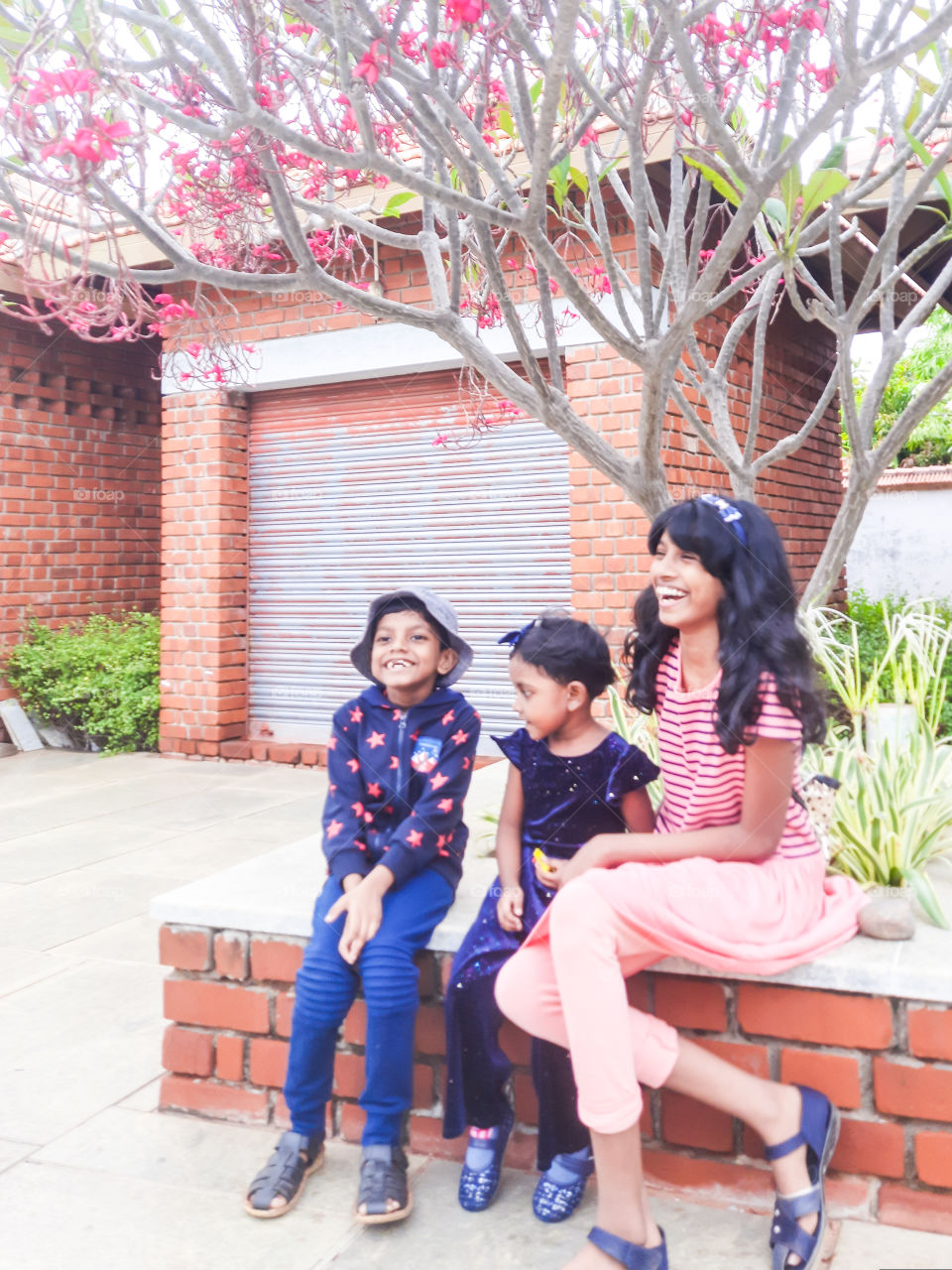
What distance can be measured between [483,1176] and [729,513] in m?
1.39

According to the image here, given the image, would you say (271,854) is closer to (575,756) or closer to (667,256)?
(575,756)

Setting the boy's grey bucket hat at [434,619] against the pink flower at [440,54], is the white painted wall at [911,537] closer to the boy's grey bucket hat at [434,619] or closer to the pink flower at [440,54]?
the boy's grey bucket hat at [434,619]

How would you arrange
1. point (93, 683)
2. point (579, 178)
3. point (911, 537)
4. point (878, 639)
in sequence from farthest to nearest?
point (911, 537), point (93, 683), point (878, 639), point (579, 178)

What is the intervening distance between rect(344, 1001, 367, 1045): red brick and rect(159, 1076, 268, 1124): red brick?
0.87 ft

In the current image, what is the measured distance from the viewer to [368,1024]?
2.19m

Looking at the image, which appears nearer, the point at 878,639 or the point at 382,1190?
the point at 382,1190

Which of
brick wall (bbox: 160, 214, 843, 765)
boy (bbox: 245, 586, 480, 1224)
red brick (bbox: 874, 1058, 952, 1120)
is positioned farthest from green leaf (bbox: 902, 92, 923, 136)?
brick wall (bbox: 160, 214, 843, 765)

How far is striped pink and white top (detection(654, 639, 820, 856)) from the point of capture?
2.04 meters

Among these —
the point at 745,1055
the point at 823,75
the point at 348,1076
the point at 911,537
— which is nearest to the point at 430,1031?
the point at 348,1076

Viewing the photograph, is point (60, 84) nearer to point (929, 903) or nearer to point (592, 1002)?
point (592, 1002)

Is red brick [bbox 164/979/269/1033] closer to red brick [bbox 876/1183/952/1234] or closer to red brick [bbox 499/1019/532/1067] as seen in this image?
red brick [bbox 499/1019/532/1067]

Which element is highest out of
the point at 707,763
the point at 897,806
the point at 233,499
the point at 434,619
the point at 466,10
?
the point at 466,10

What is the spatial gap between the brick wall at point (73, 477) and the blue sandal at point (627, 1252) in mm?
7243

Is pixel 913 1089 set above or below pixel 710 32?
below
